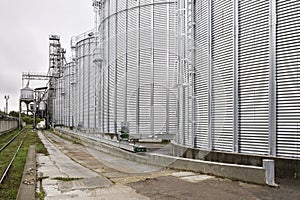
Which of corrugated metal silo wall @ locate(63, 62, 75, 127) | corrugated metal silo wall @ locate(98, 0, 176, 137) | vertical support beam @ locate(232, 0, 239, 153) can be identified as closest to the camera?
vertical support beam @ locate(232, 0, 239, 153)

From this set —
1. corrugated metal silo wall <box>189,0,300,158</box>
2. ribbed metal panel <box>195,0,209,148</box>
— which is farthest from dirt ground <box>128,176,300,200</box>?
ribbed metal panel <box>195,0,209,148</box>

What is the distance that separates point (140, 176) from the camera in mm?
11469

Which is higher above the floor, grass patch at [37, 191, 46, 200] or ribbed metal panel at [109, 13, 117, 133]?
ribbed metal panel at [109, 13, 117, 133]

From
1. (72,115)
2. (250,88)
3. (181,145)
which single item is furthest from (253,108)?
(72,115)

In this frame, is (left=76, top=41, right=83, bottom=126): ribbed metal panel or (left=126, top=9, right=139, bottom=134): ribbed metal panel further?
(left=76, top=41, right=83, bottom=126): ribbed metal panel

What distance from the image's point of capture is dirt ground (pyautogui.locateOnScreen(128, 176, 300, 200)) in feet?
26.4

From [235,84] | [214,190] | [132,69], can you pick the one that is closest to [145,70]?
[132,69]

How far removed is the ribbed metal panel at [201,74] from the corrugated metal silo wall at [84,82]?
20.7m

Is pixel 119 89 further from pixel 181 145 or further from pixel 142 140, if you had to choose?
pixel 181 145

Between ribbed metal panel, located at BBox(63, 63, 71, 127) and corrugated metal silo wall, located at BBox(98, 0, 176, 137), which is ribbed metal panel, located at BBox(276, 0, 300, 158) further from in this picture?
ribbed metal panel, located at BBox(63, 63, 71, 127)

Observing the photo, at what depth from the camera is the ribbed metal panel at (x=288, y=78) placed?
30.9ft

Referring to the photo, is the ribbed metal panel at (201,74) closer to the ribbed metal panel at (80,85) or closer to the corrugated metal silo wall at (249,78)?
the corrugated metal silo wall at (249,78)

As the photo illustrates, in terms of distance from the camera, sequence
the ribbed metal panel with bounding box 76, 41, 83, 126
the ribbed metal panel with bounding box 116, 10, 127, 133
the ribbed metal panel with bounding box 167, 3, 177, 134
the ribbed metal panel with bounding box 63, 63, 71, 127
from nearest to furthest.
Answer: the ribbed metal panel with bounding box 167, 3, 177, 134
the ribbed metal panel with bounding box 116, 10, 127, 133
the ribbed metal panel with bounding box 76, 41, 83, 126
the ribbed metal panel with bounding box 63, 63, 71, 127

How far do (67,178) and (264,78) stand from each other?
25.6 feet
